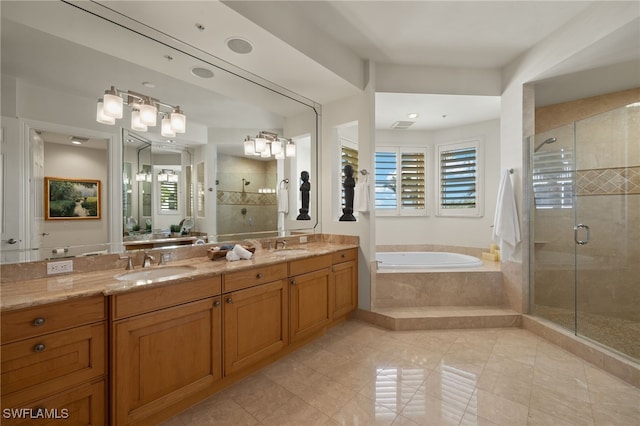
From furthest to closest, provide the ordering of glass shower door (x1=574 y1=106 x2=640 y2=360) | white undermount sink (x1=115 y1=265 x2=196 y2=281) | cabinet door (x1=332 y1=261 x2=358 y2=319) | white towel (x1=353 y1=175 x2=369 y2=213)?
white towel (x1=353 y1=175 x2=369 y2=213) → cabinet door (x1=332 y1=261 x2=358 y2=319) → glass shower door (x1=574 y1=106 x2=640 y2=360) → white undermount sink (x1=115 y1=265 x2=196 y2=281)

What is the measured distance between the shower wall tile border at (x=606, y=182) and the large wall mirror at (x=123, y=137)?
10.4 ft

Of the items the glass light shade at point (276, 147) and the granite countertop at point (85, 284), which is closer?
the granite countertop at point (85, 284)

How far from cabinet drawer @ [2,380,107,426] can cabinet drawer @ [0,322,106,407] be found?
0.04 meters

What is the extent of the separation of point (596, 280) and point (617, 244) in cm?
40

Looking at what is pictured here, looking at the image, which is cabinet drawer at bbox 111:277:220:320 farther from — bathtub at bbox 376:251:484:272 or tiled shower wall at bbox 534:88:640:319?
tiled shower wall at bbox 534:88:640:319

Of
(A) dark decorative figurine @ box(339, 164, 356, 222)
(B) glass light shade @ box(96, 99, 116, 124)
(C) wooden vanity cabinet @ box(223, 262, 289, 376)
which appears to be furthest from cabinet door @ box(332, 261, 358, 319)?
(B) glass light shade @ box(96, 99, 116, 124)

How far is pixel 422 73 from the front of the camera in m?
3.13

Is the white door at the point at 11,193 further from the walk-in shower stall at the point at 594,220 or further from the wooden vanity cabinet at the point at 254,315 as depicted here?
the walk-in shower stall at the point at 594,220

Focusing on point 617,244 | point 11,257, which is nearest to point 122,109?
point 11,257

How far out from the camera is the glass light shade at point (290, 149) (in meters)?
3.04

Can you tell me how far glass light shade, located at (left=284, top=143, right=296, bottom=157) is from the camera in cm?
304

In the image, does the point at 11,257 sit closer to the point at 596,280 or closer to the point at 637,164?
the point at 596,280

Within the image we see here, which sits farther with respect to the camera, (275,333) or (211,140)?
(211,140)

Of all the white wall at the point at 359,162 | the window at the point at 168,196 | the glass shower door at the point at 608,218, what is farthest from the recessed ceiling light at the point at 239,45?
the glass shower door at the point at 608,218
